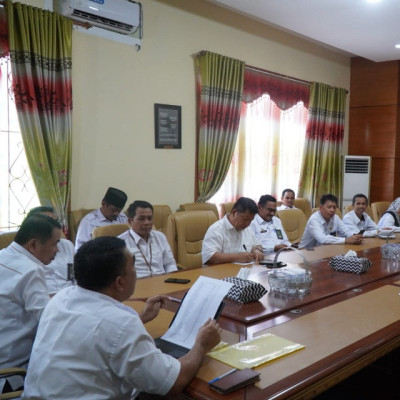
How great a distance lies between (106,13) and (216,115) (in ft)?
5.98

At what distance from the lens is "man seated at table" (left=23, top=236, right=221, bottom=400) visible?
1.32m

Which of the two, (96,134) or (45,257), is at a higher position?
(96,134)

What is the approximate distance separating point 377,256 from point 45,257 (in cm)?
251

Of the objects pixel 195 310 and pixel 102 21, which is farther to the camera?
pixel 102 21

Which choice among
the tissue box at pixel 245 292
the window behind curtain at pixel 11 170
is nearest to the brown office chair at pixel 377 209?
the window behind curtain at pixel 11 170

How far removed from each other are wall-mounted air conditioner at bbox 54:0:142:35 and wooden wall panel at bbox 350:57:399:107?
4.70 meters

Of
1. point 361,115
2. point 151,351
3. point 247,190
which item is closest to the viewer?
point 151,351

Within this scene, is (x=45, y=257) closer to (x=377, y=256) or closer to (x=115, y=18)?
(x=377, y=256)

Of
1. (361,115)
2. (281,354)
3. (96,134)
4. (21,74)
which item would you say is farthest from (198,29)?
(281,354)

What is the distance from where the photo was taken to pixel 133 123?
493 cm

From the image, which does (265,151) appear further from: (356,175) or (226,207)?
(356,175)

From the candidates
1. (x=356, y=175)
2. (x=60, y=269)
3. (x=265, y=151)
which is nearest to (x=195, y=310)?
(x=60, y=269)

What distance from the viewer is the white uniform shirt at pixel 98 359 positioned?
132 centimetres

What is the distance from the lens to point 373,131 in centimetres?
795
